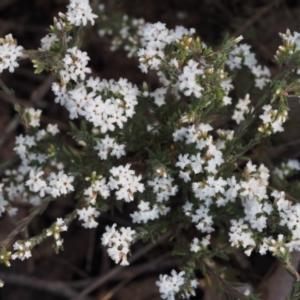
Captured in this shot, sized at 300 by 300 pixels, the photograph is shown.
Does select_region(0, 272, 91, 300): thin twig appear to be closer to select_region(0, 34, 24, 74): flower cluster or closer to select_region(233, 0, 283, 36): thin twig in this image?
select_region(0, 34, 24, 74): flower cluster

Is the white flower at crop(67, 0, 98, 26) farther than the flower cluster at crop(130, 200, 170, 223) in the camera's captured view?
No

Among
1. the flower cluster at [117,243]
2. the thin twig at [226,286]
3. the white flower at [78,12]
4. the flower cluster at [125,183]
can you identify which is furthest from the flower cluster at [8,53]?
the thin twig at [226,286]

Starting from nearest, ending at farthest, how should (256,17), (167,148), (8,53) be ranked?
1. (8,53)
2. (167,148)
3. (256,17)

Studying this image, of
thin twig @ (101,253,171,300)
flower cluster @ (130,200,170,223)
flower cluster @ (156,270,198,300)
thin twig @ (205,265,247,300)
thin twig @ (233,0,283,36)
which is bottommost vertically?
thin twig @ (205,265,247,300)

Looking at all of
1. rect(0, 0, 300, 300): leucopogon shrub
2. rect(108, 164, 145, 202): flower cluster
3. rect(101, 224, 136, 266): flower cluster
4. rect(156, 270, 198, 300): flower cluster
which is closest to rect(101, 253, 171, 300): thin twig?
rect(0, 0, 300, 300): leucopogon shrub

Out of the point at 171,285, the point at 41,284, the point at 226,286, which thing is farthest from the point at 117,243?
the point at 41,284

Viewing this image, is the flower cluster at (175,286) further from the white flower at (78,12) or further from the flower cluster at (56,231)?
the white flower at (78,12)

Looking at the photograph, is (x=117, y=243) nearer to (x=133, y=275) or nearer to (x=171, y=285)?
(x=171, y=285)

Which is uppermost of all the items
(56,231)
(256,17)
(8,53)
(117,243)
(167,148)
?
(256,17)

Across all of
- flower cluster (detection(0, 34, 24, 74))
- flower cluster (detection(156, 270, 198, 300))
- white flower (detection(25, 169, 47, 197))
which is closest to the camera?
flower cluster (detection(0, 34, 24, 74))
